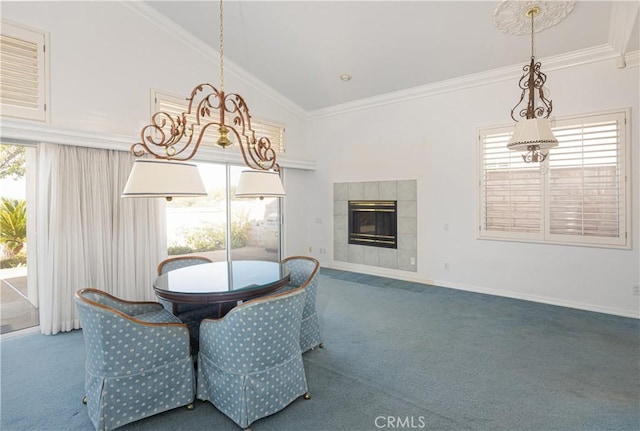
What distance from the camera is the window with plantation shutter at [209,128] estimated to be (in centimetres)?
456

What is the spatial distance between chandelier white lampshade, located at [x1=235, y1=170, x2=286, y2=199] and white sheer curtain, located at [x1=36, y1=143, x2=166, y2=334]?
223 cm

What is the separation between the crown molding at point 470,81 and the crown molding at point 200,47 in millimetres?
956

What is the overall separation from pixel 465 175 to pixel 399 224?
4.43 feet

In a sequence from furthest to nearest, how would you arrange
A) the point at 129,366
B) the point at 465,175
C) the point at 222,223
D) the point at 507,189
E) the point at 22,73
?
the point at 222,223 → the point at 465,175 → the point at 507,189 → the point at 22,73 → the point at 129,366

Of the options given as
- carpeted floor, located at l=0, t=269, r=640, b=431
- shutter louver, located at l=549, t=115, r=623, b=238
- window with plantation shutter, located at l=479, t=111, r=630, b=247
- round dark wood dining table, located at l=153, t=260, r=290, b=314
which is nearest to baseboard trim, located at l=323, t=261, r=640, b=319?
carpeted floor, located at l=0, t=269, r=640, b=431

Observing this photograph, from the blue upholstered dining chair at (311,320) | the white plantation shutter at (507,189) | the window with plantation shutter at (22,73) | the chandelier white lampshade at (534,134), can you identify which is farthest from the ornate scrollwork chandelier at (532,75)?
the window with plantation shutter at (22,73)

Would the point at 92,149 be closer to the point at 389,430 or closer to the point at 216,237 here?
the point at 216,237

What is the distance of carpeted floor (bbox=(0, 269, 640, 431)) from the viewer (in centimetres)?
220

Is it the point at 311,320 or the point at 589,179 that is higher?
the point at 589,179

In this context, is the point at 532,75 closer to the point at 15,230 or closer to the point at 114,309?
the point at 114,309

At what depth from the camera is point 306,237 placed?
23.5ft

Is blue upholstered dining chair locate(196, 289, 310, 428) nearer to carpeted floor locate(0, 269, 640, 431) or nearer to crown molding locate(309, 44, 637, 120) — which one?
carpeted floor locate(0, 269, 640, 431)

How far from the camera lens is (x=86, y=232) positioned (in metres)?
3.81

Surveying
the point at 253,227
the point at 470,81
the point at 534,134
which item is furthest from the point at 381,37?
the point at 253,227
